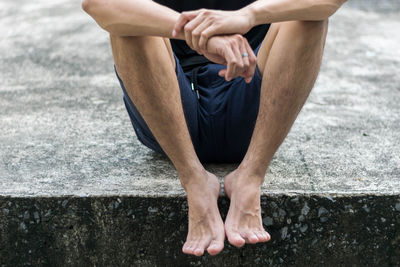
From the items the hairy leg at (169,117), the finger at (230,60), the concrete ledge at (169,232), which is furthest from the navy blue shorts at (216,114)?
the finger at (230,60)

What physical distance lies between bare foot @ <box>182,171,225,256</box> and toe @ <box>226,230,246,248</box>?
0.02 m

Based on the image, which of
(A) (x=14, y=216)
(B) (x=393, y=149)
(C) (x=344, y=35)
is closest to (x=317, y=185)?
(B) (x=393, y=149)

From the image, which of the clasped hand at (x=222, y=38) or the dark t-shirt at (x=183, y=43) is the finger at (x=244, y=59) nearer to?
the clasped hand at (x=222, y=38)

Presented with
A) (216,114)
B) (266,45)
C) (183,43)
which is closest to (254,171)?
(216,114)

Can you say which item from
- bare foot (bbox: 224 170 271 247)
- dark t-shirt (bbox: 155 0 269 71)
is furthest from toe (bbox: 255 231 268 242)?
dark t-shirt (bbox: 155 0 269 71)

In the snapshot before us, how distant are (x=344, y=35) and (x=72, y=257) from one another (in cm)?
259

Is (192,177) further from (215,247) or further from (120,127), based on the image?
(120,127)

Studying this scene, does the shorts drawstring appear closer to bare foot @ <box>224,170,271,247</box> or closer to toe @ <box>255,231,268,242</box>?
bare foot @ <box>224,170,271,247</box>

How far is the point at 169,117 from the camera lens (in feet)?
5.39

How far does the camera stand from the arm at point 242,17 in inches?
57.2

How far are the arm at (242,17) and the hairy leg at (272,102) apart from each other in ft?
0.16

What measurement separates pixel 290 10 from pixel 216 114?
1.58 ft

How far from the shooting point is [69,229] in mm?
1792

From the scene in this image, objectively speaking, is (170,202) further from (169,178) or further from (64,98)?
(64,98)
